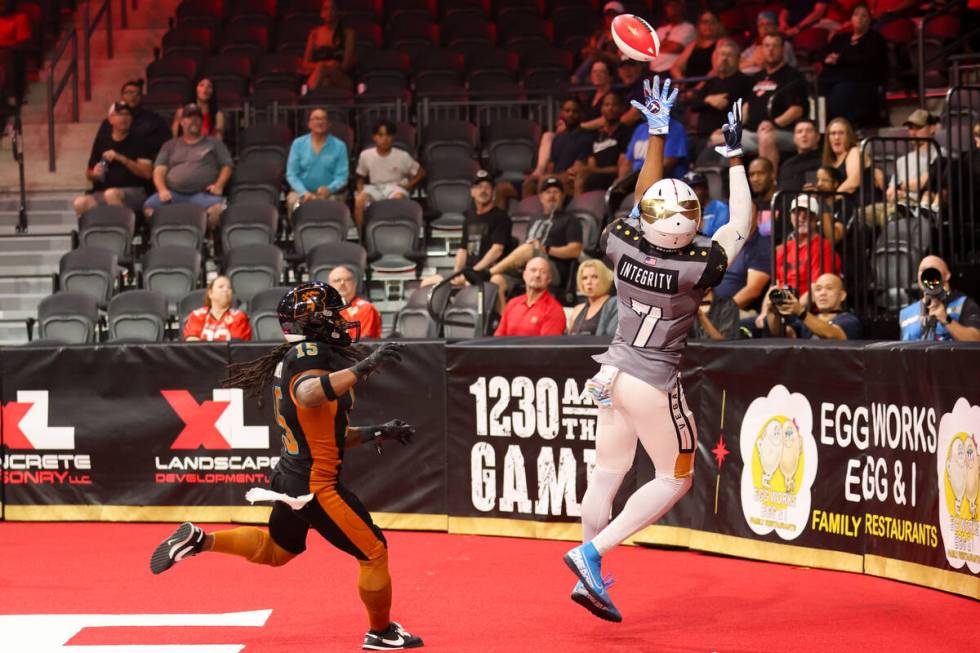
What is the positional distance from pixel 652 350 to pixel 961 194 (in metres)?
5.37

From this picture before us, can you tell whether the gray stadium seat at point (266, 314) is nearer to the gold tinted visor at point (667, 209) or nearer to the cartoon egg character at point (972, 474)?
the gold tinted visor at point (667, 209)

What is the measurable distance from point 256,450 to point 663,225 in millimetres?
5290

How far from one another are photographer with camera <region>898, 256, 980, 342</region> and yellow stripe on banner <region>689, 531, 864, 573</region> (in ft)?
5.64

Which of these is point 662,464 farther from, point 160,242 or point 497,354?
point 160,242

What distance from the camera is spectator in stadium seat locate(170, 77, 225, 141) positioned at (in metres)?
16.8

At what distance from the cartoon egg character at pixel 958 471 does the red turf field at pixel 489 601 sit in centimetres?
57

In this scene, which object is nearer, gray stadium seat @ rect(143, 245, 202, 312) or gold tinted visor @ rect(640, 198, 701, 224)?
gold tinted visor @ rect(640, 198, 701, 224)

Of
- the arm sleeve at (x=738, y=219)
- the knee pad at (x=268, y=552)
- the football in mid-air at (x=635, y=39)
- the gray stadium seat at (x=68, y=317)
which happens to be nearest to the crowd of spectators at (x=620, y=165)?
the gray stadium seat at (x=68, y=317)

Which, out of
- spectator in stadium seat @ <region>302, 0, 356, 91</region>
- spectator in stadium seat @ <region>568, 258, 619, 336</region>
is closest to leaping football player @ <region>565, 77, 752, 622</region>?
spectator in stadium seat @ <region>568, 258, 619, 336</region>

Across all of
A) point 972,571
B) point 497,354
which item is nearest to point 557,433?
point 497,354

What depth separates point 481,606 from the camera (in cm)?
802

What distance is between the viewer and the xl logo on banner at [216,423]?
37.6 feet

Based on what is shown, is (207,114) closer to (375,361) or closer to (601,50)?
(601,50)

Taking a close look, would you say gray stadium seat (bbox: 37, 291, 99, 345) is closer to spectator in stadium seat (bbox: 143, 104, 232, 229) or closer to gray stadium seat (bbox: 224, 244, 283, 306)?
gray stadium seat (bbox: 224, 244, 283, 306)
